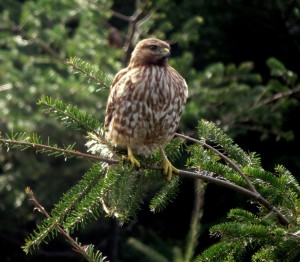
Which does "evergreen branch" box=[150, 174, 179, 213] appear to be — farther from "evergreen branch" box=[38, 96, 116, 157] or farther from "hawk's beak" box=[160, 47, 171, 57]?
"hawk's beak" box=[160, 47, 171, 57]

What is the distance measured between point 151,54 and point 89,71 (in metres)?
0.97

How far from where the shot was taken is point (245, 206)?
19.9 feet

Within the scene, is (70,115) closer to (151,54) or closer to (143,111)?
(143,111)

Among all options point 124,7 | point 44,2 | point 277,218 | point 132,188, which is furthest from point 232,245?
point 124,7

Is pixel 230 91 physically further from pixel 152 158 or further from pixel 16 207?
pixel 152 158

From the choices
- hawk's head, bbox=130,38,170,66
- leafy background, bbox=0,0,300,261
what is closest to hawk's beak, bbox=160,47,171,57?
hawk's head, bbox=130,38,170,66

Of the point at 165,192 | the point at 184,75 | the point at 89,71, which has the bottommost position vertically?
the point at 184,75

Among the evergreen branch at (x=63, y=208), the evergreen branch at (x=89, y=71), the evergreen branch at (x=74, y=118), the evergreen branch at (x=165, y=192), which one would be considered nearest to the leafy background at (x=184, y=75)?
the evergreen branch at (x=89, y=71)

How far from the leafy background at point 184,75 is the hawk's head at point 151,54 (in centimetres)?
205

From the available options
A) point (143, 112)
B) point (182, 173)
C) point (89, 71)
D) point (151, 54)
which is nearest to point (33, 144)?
point (182, 173)

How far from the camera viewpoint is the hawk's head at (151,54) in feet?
14.1

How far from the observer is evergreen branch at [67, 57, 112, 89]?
338cm

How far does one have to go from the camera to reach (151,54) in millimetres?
4359

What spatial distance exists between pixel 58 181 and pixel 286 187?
524 cm
